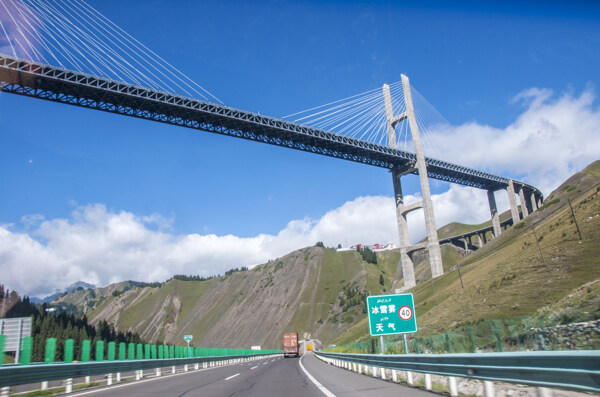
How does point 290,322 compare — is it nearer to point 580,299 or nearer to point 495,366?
point 580,299

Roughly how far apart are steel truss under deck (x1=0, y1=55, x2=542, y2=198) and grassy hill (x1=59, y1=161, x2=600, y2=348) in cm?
2446

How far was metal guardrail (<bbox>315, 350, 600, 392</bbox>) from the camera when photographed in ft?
15.0

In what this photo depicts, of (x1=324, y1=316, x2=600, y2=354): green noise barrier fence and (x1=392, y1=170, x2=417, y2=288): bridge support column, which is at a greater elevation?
(x1=392, y1=170, x2=417, y2=288): bridge support column

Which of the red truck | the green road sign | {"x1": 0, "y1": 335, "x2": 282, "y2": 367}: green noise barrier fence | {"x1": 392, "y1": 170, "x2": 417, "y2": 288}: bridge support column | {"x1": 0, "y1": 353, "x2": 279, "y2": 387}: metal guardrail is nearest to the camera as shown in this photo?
{"x1": 0, "y1": 353, "x2": 279, "y2": 387}: metal guardrail

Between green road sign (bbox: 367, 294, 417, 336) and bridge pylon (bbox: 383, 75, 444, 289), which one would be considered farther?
bridge pylon (bbox: 383, 75, 444, 289)

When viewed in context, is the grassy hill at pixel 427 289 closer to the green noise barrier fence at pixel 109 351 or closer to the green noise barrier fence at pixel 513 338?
the green noise barrier fence at pixel 513 338

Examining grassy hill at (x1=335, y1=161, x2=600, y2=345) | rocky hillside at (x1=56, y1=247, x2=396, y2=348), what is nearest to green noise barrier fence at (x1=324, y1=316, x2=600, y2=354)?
grassy hill at (x1=335, y1=161, x2=600, y2=345)

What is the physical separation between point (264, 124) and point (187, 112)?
37.0 ft

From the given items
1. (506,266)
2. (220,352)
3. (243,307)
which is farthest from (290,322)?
(220,352)

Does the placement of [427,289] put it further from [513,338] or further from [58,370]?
[58,370]

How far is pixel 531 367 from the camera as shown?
560cm

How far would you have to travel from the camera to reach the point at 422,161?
78625mm

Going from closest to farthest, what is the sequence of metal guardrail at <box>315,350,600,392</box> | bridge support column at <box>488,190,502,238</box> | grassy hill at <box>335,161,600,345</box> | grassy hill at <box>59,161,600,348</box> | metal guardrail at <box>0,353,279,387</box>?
metal guardrail at <box>315,350,600,392</box> < metal guardrail at <box>0,353,279,387</box> < grassy hill at <box>335,161,600,345</box> < grassy hill at <box>59,161,600,348</box> < bridge support column at <box>488,190,502,238</box>

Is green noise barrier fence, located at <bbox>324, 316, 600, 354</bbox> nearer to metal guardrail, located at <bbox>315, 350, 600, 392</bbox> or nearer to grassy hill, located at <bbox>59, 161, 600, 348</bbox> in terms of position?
metal guardrail, located at <bbox>315, 350, 600, 392</bbox>
